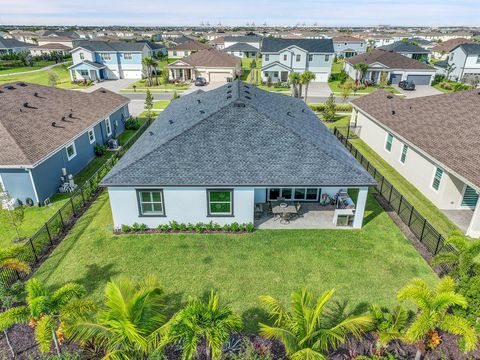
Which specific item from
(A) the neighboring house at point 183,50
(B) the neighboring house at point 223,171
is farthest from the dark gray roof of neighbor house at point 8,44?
(B) the neighboring house at point 223,171

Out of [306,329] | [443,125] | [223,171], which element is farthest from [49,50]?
[306,329]

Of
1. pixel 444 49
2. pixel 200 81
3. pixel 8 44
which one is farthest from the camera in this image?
pixel 8 44

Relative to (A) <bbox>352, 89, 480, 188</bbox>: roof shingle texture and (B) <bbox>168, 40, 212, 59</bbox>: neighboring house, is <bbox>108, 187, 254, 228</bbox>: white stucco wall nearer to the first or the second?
(A) <bbox>352, 89, 480, 188</bbox>: roof shingle texture

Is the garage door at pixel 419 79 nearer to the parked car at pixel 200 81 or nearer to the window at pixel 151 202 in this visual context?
the parked car at pixel 200 81

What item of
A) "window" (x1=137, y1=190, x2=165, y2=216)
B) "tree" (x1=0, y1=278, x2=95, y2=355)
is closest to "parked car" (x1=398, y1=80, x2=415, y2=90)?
"window" (x1=137, y1=190, x2=165, y2=216)

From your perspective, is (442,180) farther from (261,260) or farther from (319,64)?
(319,64)

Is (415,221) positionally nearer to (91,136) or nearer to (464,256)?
(464,256)
